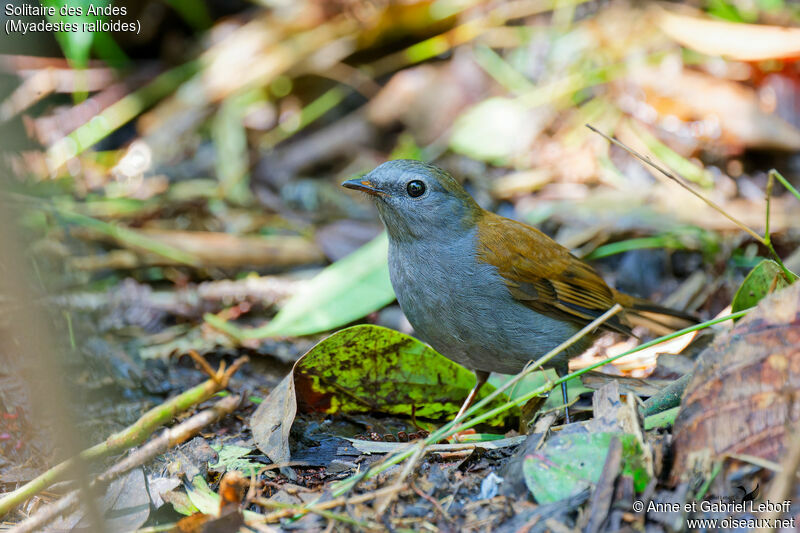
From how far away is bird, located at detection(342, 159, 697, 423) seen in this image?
12.7 ft

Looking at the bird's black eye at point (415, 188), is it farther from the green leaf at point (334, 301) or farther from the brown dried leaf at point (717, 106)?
the brown dried leaf at point (717, 106)

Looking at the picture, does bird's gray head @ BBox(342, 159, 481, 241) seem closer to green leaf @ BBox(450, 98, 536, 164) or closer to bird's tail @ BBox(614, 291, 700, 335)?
bird's tail @ BBox(614, 291, 700, 335)

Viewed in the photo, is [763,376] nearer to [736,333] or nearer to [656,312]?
[736,333]

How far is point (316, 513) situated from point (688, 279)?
3.60 meters

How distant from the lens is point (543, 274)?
13.9 feet

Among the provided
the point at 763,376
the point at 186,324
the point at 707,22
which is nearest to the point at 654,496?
the point at 763,376

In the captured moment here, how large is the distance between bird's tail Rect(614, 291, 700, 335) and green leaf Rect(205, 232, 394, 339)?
1.44 m

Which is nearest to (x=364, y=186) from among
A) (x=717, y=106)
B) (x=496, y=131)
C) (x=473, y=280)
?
(x=473, y=280)

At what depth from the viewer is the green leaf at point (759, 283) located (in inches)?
130

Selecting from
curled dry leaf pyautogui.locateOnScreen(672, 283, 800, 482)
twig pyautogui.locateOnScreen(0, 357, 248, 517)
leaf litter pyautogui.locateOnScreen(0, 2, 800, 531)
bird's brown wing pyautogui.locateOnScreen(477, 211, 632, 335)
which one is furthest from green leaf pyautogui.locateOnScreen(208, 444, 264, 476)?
curled dry leaf pyautogui.locateOnScreen(672, 283, 800, 482)

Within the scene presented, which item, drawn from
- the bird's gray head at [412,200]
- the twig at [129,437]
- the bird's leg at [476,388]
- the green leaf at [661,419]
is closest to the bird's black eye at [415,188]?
the bird's gray head at [412,200]

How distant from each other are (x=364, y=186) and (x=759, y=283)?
6.35 feet

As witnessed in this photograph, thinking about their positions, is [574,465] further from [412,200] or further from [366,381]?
[412,200]
